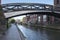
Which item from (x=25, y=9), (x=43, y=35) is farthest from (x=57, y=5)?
(x=43, y=35)

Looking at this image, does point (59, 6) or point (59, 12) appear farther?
point (59, 6)

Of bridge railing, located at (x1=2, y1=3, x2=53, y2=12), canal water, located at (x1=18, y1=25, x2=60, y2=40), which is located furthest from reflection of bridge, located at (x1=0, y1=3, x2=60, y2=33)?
canal water, located at (x1=18, y1=25, x2=60, y2=40)

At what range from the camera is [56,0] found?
120125mm

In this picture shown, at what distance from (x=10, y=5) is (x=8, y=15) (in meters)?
5.05

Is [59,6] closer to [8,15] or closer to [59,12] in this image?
[59,12]

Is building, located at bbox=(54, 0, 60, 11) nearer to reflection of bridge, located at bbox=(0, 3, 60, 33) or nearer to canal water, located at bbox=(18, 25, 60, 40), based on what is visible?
reflection of bridge, located at bbox=(0, 3, 60, 33)

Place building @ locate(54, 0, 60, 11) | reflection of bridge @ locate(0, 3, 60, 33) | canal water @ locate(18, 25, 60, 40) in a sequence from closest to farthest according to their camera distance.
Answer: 1. canal water @ locate(18, 25, 60, 40)
2. reflection of bridge @ locate(0, 3, 60, 33)
3. building @ locate(54, 0, 60, 11)

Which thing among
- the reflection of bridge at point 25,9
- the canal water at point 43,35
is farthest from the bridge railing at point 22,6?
the canal water at point 43,35

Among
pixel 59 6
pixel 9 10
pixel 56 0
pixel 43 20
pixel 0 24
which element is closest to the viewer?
pixel 0 24

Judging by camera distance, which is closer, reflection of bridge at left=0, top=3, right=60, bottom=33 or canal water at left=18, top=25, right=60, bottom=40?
canal water at left=18, top=25, right=60, bottom=40

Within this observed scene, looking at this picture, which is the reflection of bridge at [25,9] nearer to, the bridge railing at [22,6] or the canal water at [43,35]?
the bridge railing at [22,6]

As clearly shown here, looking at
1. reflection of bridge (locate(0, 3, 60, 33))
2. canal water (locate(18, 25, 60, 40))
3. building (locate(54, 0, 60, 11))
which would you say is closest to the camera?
canal water (locate(18, 25, 60, 40))

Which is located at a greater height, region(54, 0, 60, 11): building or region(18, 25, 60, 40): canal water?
region(18, 25, 60, 40): canal water

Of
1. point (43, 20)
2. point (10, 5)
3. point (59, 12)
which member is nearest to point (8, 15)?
point (10, 5)
